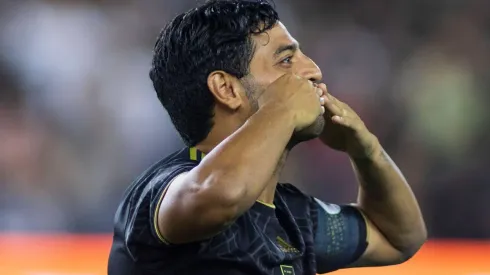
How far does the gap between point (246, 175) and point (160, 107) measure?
6.19 feet

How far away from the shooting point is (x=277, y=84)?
103cm

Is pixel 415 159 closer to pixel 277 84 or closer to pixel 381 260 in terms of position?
pixel 381 260

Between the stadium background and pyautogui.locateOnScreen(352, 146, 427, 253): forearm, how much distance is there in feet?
4.37


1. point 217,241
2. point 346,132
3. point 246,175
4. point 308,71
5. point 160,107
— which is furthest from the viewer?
point 160,107

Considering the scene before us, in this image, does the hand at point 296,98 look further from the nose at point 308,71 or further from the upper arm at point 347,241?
the upper arm at point 347,241

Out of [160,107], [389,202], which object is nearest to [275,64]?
[389,202]

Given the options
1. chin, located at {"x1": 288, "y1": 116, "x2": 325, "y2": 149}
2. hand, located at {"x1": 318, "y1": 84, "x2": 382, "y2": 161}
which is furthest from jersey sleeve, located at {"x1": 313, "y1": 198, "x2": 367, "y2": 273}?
chin, located at {"x1": 288, "y1": 116, "x2": 325, "y2": 149}

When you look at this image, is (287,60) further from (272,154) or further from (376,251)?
(376,251)

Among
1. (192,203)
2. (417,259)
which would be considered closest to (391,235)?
(192,203)

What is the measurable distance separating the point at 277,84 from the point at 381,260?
0.44m

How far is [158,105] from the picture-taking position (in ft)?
9.06

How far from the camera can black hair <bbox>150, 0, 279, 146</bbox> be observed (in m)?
1.10

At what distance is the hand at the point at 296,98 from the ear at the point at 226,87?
0.05 metres

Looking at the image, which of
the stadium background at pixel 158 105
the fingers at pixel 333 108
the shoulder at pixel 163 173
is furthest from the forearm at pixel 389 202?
the stadium background at pixel 158 105
